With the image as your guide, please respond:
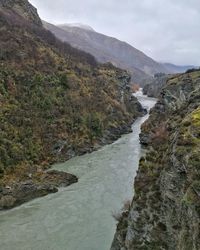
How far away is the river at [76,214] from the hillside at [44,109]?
2.99 meters

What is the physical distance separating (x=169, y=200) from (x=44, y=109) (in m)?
57.7

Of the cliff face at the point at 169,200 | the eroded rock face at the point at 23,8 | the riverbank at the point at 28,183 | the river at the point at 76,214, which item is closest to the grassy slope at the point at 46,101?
the riverbank at the point at 28,183

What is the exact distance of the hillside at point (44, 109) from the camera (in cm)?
6274

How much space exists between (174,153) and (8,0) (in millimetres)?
115096

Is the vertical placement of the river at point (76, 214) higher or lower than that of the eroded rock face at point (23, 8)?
lower

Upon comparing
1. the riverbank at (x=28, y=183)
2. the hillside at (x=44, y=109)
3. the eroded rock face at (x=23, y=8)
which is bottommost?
the riverbank at (x=28, y=183)

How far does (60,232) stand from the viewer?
4203 cm

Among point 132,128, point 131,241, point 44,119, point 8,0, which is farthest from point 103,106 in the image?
point 131,241

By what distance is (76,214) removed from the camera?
46.5 m

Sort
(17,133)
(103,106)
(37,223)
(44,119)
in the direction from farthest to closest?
1. (103,106)
2. (44,119)
3. (17,133)
4. (37,223)

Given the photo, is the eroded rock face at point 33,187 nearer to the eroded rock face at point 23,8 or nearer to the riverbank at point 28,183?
the riverbank at point 28,183

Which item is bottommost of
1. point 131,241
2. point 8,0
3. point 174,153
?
point 131,241

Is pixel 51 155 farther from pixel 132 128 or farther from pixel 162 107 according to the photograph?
pixel 132 128

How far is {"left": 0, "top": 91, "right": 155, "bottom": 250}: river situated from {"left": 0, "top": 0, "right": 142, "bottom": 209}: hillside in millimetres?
2986
